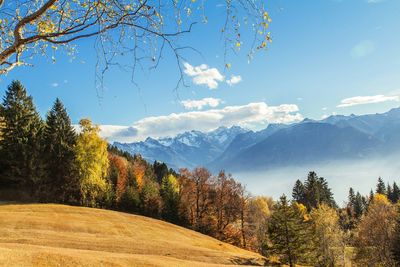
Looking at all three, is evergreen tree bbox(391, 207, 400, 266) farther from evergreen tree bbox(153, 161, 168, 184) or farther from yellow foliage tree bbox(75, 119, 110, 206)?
evergreen tree bbox(153, 161, 168, 184)

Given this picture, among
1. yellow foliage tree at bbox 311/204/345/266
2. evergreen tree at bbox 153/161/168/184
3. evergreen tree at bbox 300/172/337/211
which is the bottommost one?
yellow foliage tree at bbox 311/204/345/266

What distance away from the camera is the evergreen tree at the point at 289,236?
2357 inches

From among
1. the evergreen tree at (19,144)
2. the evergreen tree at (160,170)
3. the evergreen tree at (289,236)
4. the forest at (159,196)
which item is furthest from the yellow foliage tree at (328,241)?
the evergreen tree at (160,170)

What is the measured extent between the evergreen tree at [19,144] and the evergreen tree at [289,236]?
148 feet

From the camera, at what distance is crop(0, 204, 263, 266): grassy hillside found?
29.9 meters

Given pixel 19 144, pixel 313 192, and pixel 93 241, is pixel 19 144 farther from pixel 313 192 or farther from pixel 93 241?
pixel 313 192

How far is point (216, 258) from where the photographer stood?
4781 centimetres

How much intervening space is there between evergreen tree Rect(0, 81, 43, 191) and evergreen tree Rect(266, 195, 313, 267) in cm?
4516

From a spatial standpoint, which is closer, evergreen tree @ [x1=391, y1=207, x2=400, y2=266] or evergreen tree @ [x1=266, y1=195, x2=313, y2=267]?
evergreen tree @ [x1=391, y1=207, x2=400, y2=266]

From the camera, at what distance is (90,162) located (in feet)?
249

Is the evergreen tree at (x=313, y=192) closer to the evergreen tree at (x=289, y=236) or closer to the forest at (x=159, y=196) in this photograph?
the forest at (x=159, y=196)

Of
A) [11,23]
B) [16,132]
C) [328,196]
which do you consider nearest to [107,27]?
[11,23]

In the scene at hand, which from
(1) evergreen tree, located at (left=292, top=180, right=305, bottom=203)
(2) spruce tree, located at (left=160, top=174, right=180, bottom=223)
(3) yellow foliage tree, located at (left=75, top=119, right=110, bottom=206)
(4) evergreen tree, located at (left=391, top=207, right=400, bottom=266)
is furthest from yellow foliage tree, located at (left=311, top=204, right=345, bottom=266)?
(1) evergreen tree, located at (left=292, top=180, right=305, bottom=203)

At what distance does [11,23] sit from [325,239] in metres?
74.5
